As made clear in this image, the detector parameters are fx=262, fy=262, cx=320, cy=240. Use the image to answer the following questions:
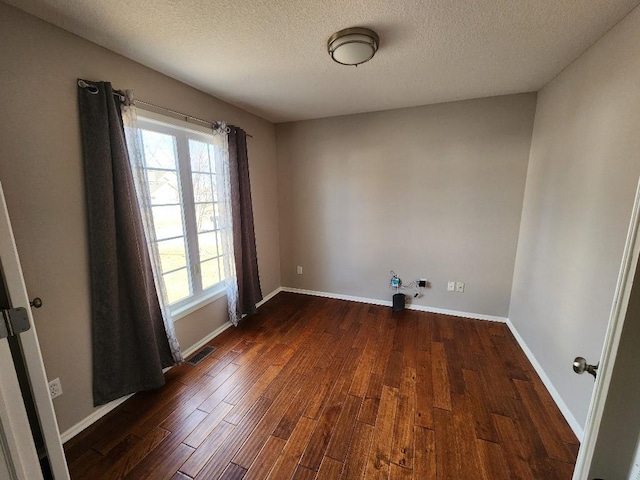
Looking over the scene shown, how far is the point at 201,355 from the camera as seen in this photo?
2359mm

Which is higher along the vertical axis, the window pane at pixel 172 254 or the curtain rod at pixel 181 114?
the curtain rod at pixel 181 114

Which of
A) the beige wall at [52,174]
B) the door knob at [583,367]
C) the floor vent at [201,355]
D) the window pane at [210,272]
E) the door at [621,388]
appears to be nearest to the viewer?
the door at [621,388]

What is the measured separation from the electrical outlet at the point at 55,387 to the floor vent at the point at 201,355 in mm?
859

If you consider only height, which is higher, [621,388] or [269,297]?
[621,388]

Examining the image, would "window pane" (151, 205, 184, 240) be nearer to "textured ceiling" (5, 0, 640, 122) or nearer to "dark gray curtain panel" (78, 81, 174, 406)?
"dark gray curtain panel" (78, 81, 174, 406)

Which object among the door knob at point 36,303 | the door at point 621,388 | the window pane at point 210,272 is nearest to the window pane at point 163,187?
the window pane at point 210,272

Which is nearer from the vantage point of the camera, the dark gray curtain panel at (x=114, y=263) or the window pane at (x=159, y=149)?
the dark gray curtain panel at (x=114, y=263)

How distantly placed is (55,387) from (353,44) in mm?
2591

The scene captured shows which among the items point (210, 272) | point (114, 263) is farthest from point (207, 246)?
point (114, 263)

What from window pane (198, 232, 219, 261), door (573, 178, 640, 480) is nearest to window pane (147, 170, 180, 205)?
window pane (198, 232, 219, 261)

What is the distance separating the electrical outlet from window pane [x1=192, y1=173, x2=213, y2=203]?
1542 millimetres

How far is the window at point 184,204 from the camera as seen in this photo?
206 cm

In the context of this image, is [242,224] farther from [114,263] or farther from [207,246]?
[114,263]

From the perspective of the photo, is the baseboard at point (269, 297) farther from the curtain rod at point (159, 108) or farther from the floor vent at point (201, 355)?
the curtain rod at point (159, 108)
